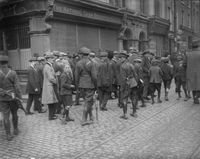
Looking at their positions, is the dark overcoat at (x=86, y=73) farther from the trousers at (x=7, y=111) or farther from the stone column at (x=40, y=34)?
the stone column at (x=40, y=34)

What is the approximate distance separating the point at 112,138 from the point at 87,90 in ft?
5.83

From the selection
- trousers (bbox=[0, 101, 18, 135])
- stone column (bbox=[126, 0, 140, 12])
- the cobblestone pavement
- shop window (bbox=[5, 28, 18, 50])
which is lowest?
the cobblestone pavement

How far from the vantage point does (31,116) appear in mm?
9102

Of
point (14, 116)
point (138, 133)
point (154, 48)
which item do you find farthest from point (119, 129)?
point (154, 48)

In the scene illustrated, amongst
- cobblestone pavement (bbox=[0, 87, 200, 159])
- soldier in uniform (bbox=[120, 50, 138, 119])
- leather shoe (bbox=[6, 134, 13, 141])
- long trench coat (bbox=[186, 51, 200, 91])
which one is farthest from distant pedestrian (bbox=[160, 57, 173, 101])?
leather shoe (bbox=[6, 134, 13, 141])

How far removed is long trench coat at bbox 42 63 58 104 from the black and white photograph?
29 mm

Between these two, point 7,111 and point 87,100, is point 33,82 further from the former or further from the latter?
point 7,111

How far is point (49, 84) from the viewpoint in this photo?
833 cm

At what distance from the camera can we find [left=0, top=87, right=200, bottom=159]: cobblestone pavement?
545 centimetres

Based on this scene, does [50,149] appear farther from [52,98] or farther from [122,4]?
[122,4]

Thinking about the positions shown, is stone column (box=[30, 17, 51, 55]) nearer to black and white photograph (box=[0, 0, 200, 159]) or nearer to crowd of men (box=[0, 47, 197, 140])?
black and white photograph (box=[0, 0, 200, 159])

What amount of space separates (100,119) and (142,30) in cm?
1604

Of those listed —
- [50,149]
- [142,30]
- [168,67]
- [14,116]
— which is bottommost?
[50,149]

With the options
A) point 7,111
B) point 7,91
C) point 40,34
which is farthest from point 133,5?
point 7,111
